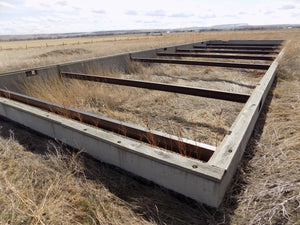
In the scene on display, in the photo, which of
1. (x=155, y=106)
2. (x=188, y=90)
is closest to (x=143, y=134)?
(x=188, y=90)

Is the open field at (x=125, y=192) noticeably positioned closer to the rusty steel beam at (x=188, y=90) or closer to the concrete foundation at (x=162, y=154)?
the concrete foundation at (x=162, y=154)

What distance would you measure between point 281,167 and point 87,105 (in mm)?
3810

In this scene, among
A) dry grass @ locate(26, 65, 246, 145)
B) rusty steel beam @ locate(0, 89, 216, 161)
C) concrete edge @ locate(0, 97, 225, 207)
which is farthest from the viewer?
dry grass @ locate(26, 65, 246, 145)

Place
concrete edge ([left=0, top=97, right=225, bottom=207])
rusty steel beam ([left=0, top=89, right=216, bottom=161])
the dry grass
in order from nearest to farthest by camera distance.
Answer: concrete edge ([left=0, top=97, right=225, bottom=207]) < rusty steel beam ([left=0, top=89, right=216, bottom=161]) < the dry grass

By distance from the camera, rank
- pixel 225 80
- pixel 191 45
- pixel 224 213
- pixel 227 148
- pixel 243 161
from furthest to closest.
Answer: pixel 191 45 → pixel 225 80 → pixel 243 161 → pixel 227 148 → pixel 224 213

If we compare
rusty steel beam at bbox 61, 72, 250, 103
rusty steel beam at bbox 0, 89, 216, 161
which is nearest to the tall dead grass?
rusty steel beam at bbox 0, 89, 216, 161

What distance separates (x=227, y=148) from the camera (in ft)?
6.18

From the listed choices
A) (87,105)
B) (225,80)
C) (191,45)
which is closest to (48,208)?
(87,105)

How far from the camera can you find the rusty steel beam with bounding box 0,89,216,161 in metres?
2.12

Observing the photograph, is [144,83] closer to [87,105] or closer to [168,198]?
[87,105]

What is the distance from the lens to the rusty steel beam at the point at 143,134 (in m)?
2.12

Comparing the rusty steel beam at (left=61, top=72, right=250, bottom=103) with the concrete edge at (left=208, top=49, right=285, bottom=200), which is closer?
the concrete edge at (left=208, top=49, right=285, bottom=200)

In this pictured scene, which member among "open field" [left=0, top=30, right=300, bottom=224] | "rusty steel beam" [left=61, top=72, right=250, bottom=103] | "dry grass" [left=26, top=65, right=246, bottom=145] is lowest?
"open field" [left=0, top=30, right=300, bottom=224]

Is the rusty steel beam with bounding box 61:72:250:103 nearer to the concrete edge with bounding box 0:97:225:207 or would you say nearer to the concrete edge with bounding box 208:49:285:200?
the concrete edge with bounding box 208:49:285:200
